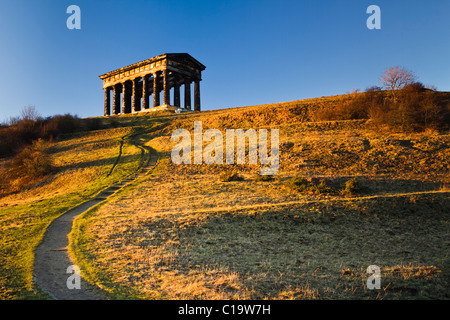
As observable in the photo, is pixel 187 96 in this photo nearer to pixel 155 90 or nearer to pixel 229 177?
pixel 155 90

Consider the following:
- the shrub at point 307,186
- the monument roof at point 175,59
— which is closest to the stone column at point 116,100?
the monument roof at point 175,59

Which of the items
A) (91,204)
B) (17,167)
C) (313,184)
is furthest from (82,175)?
(313,184)

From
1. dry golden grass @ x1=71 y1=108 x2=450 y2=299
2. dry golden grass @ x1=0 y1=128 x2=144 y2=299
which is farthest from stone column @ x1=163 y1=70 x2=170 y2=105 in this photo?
dry golden grass @ x1=71 y1=108 x2=450 y2=299

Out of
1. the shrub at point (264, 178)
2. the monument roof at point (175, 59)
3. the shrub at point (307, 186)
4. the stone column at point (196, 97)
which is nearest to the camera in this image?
the shrub at point (307, 186)

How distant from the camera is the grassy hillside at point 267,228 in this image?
5.71m

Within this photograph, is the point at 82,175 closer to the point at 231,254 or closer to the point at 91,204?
the point at 91,204

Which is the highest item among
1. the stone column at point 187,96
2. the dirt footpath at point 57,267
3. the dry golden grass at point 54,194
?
the stone column at point 187,96

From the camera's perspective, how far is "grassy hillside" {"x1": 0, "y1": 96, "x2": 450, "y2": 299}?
18.7 ft

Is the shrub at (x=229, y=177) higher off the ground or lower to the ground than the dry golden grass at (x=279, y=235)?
higher

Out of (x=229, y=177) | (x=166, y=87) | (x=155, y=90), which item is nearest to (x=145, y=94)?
(x=155, y=90)

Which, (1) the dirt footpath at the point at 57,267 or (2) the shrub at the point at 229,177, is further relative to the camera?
(2) the shrub at the point at 229,177

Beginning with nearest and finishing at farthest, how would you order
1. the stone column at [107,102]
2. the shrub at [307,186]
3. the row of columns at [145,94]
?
1. the shrub at [307,186]
2. the row of columns at [145,94]
3. the stone column at [107,102]

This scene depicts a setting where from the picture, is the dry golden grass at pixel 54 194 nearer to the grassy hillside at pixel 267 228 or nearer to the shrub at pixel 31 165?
the grassy hillside at pixel 267 228

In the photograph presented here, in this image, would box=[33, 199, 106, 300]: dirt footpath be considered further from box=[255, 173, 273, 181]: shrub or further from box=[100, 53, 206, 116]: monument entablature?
box=[100, 53, 206, 116]: monument entablature
